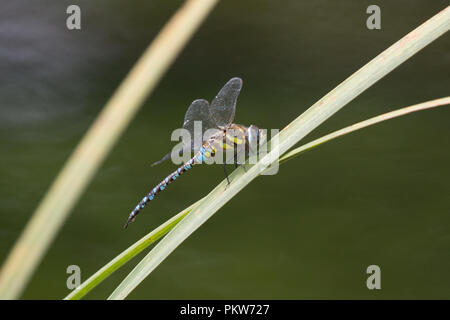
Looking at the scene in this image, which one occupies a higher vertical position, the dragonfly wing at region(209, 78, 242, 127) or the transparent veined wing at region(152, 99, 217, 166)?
the dragonfly wing at region(209, 78, 242, 127)

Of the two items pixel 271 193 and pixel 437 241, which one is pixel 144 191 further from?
pixel 437 241

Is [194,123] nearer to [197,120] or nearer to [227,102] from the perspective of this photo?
[197,120]

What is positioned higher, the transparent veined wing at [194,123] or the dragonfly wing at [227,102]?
the dragonfly wing at [227,102]

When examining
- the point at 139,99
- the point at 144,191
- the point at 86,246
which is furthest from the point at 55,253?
the point at 139,99

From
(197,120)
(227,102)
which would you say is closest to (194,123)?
(197,120)
